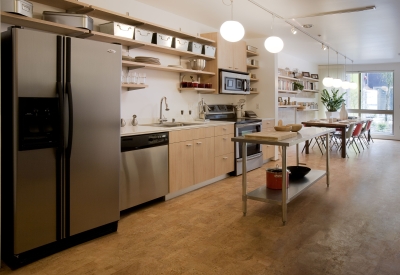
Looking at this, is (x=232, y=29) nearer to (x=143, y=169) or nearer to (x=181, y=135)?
(x=181, y=135)

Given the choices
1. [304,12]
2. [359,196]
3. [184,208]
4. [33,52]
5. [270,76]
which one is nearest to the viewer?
[33,52]

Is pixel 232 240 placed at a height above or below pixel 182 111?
below

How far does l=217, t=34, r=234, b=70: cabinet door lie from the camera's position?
17.1ft

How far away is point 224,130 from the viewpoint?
15.8ft

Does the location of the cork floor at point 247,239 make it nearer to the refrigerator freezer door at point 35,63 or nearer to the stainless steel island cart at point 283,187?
the stainless steel island cart at point 283,187

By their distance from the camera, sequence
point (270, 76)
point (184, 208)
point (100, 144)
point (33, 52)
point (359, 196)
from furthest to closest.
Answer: point (270, 76), point (359, 196), point (184, 208), point (100, 144), point (33, 52)

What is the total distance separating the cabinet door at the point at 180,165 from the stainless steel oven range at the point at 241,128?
122 cm

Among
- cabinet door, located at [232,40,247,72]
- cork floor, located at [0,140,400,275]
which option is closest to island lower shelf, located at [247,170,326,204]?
cork floor, located at [0,140,400,275]

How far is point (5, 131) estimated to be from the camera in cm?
235

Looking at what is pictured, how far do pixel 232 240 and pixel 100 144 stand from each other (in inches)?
54.1

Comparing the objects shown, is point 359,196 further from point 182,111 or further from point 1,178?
point 1,178

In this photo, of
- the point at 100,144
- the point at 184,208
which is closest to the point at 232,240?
the point at 184,208

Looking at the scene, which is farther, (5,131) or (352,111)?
(352,111)

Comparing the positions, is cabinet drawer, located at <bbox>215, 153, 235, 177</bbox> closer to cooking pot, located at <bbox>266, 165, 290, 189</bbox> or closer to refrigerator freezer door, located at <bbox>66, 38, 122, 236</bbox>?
cooking pot, located at <bbox>266, 165, 290, 189</bbox>
